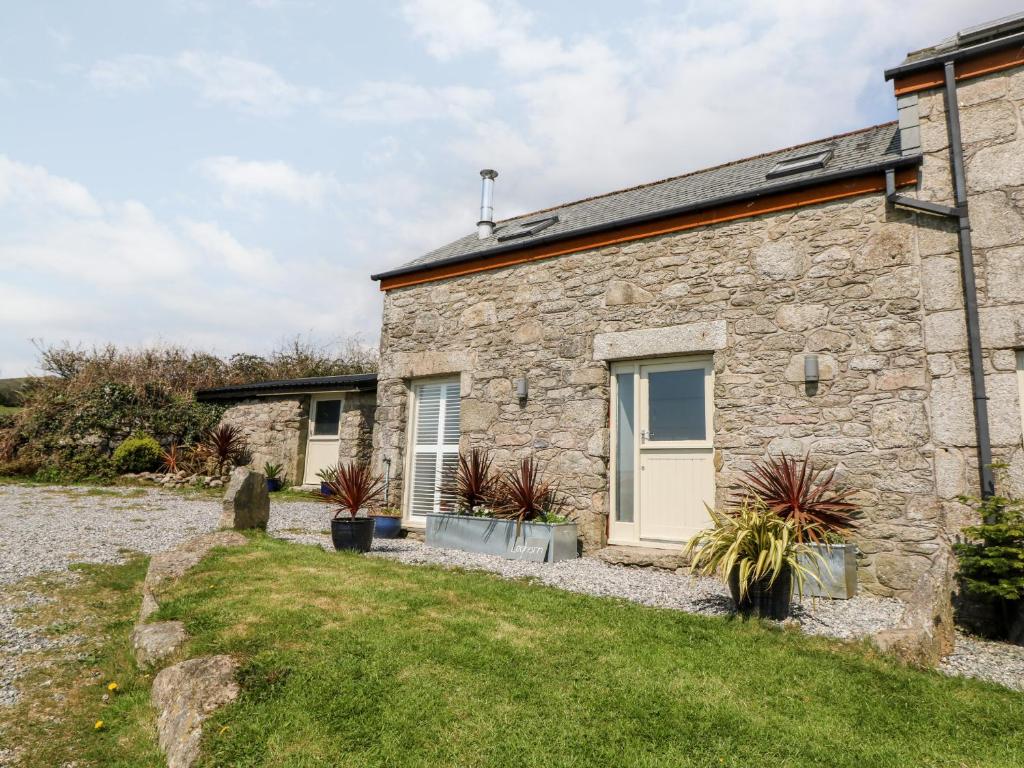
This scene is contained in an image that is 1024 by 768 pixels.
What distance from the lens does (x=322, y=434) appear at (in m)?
12.5

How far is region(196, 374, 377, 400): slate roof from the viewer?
38.1ft

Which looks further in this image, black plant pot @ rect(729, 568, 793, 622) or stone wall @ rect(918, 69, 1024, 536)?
stone wall @ rect(918, 69, 1024, 536)

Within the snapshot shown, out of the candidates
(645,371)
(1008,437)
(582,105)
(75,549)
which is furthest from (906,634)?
(75,549)

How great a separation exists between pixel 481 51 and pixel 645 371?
12.3 ft

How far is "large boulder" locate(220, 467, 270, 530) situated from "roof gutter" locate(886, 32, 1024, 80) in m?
7.48

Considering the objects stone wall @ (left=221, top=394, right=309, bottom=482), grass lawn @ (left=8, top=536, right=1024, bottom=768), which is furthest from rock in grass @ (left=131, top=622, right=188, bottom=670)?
stone wall @ (left=221, top=394, right=309, bottom=482)

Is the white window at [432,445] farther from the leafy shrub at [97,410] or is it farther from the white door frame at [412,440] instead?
the leafy shrub at [97,410]

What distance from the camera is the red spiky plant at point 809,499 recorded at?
194 inches

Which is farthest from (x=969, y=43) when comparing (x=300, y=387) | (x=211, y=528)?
(x=300, y=387)

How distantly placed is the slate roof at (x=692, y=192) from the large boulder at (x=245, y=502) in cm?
356

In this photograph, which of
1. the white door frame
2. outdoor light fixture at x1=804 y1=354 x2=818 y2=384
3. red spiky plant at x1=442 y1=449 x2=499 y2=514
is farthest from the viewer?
the white door frame

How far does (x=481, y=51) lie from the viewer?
19.6 feet

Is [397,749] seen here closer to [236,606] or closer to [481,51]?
[236,606]

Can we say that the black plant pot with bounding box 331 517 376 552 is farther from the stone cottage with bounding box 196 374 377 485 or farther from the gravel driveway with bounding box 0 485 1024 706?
the stone cottage with bounding box 196 374 377 485
